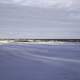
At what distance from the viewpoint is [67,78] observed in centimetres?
1808

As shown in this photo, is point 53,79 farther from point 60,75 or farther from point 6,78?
point 6,78

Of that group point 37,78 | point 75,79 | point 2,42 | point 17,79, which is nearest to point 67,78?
point 75,79

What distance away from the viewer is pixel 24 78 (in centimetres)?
1802

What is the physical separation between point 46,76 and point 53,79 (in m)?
1.12

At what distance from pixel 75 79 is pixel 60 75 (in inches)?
88.0

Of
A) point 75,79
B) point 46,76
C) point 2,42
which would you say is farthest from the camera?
point 2,42

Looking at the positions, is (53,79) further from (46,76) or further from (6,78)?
(6,78)

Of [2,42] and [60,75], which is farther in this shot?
[2,42]

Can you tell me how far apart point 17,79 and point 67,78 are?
381 centimetres

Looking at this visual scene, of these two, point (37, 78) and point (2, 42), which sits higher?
point (37, 78)

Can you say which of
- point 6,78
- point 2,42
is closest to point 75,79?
point 6,78

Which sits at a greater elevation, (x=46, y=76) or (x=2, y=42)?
(x=46, y=76)

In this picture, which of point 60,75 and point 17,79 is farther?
point 60,75

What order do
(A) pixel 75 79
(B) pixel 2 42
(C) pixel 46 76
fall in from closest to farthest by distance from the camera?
(A) pixel 75 79 → (C) pixel 46 76 → (B) pixel 2 42
